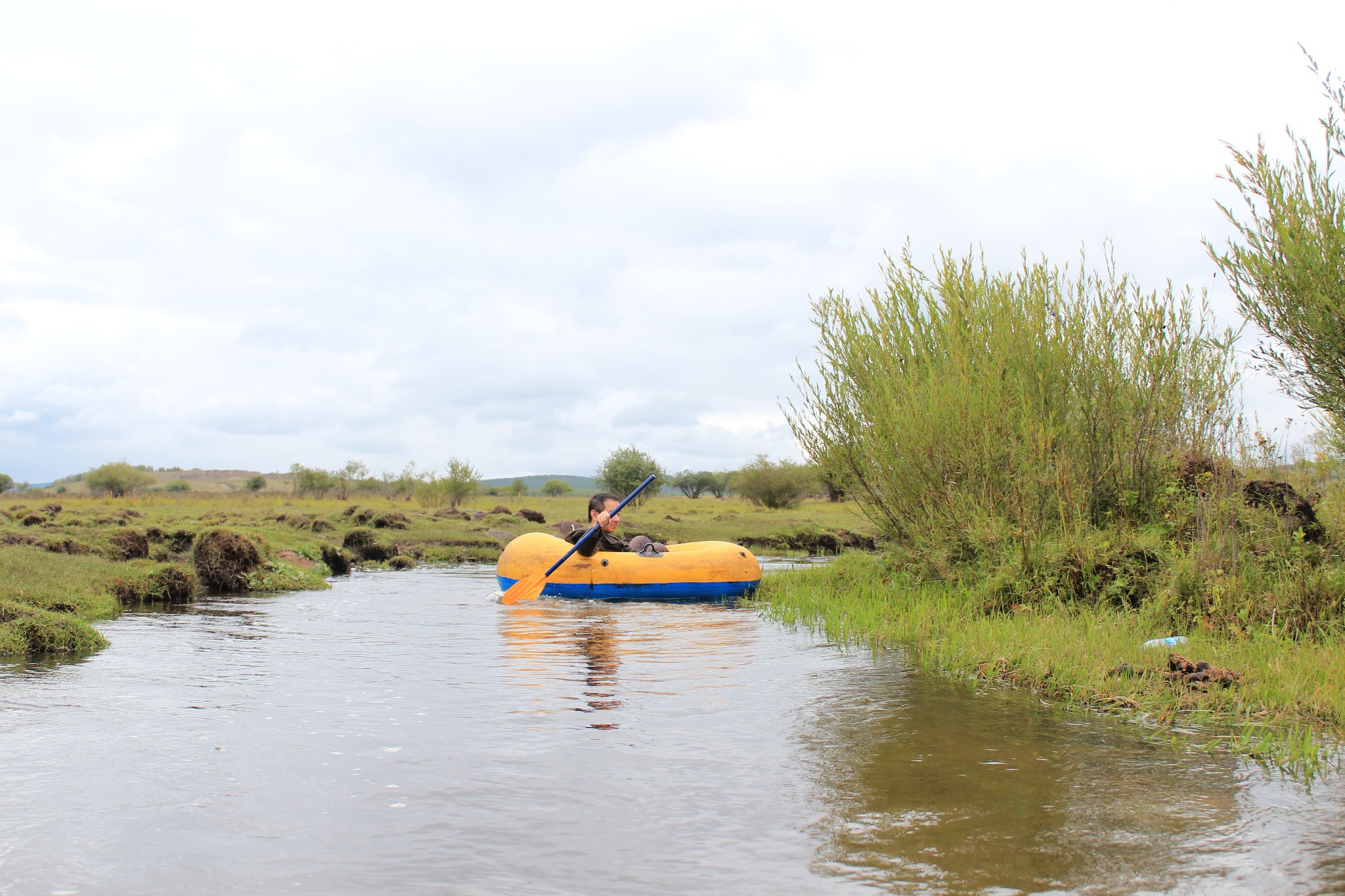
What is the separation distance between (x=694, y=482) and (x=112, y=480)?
42728 mm

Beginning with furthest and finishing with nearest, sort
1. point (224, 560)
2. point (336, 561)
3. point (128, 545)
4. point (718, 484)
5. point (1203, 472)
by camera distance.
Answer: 1. point (718, 484)
2. point (336, 561)
3. point (128, 545)
4. point (224, 560)
5. point (1203, 472)

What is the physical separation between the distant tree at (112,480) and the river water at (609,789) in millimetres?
56974

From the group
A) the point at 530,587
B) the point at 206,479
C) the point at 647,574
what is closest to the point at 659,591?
the point at 647,574

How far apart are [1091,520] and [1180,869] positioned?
799 centimetres

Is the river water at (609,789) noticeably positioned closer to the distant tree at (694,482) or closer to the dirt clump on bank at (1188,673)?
the dirt clump on bank at (1188,673)

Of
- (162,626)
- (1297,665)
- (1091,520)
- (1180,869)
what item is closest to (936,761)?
(1180,869)

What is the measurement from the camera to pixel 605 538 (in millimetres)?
16078

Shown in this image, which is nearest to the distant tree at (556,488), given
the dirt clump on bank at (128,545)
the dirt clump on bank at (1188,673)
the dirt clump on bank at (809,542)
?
the dirt clump on bank at (809,542)

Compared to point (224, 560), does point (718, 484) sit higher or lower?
higher

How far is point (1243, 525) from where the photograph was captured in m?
9.80

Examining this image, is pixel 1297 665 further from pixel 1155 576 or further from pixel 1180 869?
pixel 1180 869

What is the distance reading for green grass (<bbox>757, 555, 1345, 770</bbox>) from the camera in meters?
6.16

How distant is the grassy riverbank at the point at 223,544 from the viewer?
37.0 ft

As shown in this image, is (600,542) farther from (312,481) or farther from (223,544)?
(312,481)
